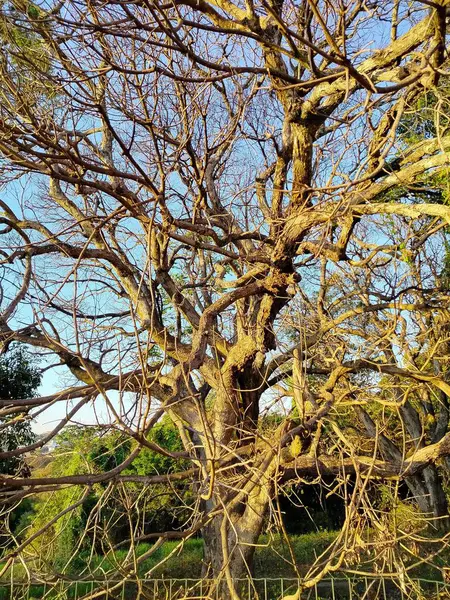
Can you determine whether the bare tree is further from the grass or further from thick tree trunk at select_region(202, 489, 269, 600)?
the grass

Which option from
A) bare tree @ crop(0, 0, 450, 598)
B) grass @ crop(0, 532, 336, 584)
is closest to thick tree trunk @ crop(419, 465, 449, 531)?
grass @ crop(0, 532, 336, 584)

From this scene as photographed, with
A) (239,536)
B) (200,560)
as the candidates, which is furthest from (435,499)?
(239,536)

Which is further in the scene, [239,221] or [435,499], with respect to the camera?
[435,499]

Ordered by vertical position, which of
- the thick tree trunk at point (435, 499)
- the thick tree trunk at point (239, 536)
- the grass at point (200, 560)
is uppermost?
the thick tree trunk at point (435, 499)

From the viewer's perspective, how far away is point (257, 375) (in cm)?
566

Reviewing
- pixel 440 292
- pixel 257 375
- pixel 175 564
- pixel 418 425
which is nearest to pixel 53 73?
pixel 257 375

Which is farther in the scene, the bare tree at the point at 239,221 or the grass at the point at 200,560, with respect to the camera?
the grass at the point at 200,560

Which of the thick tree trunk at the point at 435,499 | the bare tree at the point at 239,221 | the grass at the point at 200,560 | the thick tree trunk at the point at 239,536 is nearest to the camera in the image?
the bare tree at the point at 239,221

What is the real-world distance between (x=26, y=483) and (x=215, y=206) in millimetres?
4235

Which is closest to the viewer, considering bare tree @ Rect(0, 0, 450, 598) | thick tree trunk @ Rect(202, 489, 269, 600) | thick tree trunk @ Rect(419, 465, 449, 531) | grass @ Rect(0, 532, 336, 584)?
bare tree @ Rect(0, 0, 450, 598)

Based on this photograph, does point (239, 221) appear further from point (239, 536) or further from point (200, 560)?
point (200, 560)

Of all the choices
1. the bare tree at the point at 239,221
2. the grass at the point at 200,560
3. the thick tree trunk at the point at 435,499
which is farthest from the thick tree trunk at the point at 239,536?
the thick tree trunk at the point at 435,499

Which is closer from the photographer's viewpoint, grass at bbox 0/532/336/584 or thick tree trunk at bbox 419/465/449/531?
grass at bbox 0/532/336/584

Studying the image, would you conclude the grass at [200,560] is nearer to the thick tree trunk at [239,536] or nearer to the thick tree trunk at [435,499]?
the thick tree trunk at [435,499]
